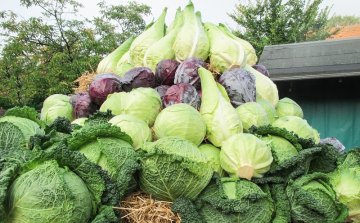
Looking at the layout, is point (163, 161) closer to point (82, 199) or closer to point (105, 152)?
point (105, 152)

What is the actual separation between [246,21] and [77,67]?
37.8 feet

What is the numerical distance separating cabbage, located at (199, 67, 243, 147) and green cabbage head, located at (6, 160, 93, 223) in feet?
4.32

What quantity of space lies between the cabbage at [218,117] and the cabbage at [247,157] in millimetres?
237

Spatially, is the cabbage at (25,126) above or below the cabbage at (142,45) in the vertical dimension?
below

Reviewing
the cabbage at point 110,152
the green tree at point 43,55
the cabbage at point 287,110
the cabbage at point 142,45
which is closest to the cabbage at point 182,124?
the cabbage at point 110,152

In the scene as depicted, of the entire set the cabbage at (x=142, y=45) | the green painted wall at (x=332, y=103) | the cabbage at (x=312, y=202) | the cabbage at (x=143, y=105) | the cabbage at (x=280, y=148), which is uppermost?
the cabbage at (x=142, y=45)

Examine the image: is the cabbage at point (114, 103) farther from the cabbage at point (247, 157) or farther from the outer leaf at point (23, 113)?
the cabbage at point (247, 157)

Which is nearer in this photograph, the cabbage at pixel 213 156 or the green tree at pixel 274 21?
the cabbage at pixel 213 156

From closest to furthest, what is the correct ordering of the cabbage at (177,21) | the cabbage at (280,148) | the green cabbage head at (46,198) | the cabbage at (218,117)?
the green cabbage head at (46,198)
the cabbage at (280,148)
the cabbage at (218,117)
the cabbage at (177,21)

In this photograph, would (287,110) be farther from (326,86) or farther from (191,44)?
(326,86)

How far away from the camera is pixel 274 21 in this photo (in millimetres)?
16609

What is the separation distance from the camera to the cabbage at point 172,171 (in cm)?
180

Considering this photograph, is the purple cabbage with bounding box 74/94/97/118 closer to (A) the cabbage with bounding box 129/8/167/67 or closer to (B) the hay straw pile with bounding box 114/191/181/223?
(A) the cabbage with bounding box 129/8/167/67

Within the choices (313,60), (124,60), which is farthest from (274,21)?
(124,60)
